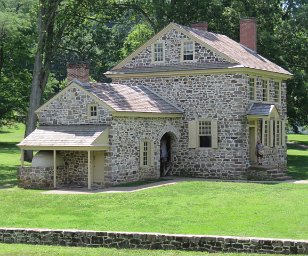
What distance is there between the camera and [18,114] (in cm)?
5966

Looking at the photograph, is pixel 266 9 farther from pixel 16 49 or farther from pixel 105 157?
pixel 105 157

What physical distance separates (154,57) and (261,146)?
7140 mm

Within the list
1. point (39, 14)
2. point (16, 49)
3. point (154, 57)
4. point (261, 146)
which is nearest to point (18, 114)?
point (16, 49)

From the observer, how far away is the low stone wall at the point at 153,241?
14.8 meters

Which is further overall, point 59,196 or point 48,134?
point 48,134

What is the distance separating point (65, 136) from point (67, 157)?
4.66ft

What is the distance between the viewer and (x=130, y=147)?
30.4 m

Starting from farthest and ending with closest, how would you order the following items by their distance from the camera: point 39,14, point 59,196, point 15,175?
1. point 39,14
2. point 15,175
3. point 59,196

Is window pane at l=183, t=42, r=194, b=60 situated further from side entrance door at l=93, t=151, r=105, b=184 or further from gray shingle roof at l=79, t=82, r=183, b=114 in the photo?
side entrance door at l=93, t=151, r=105, b=184

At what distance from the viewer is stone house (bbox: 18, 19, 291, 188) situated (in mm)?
29375

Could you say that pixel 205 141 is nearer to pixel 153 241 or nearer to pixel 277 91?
pixel 277 91

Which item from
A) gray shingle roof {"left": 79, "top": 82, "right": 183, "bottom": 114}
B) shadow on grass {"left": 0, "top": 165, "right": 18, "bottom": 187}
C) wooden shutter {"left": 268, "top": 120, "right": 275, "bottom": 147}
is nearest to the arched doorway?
gray shingle roof {"left": 79, "top": 82, "right": 183, "bottom": 114}

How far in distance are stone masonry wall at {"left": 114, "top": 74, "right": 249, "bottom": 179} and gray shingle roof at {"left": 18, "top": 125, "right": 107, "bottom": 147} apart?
620 centimetres

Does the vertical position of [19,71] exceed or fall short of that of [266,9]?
it falls short
